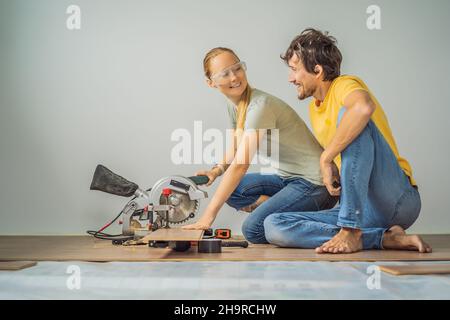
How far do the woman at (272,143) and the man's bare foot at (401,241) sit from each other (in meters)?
0.39

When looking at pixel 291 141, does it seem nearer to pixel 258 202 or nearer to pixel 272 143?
pixel 272 143

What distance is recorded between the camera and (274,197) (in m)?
3.03

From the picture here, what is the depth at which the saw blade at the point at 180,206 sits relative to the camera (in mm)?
3260

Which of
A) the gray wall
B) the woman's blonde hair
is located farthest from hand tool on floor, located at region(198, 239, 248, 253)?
the gray wall

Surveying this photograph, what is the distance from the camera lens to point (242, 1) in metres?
4.38

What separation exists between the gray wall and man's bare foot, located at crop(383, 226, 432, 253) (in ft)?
5.66

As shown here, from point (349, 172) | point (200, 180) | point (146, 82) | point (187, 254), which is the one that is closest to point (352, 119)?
point (349, 172)

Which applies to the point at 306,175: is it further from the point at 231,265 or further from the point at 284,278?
the point at 284,278

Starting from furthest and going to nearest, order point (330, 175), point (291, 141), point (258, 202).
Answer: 1. point (258, 202)
2. point (291, 141)
3. point (330, 175)

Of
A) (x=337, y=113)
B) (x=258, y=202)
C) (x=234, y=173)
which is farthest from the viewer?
(x=258, y=202)

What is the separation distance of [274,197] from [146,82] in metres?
1.73

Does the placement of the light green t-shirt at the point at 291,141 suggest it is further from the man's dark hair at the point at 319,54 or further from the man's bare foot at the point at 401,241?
the man's bare foot at the point at 401,241

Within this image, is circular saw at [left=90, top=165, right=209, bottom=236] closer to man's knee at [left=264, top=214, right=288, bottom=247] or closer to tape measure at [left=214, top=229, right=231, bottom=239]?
tape measure at [left=214, top=229, right=231, bottom=239]

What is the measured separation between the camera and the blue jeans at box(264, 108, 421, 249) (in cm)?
249
